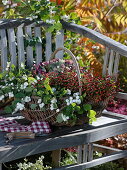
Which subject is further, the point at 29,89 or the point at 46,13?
the point at 46,13

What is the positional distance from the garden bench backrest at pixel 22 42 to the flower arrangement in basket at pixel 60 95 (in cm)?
46

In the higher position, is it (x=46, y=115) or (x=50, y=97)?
(x=50, y=97)

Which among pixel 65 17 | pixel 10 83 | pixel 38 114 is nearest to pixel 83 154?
pixel 38 114

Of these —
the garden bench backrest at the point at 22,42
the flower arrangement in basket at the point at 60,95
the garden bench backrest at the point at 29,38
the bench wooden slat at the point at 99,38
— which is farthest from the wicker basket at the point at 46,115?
the garden bench backrest at the point at 22,42

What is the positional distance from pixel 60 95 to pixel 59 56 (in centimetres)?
88

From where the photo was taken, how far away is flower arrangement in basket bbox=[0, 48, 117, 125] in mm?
2451

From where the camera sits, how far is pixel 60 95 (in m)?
2.46

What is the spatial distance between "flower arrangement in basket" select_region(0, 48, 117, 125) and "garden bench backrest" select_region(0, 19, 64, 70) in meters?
0.46

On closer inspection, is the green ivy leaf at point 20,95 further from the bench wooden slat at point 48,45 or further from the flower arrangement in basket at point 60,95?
the bench wooden slat at point 48,45

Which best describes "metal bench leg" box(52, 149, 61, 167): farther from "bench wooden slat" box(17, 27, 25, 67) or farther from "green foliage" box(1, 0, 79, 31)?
"green foliage" box(1, 0, 79, 31)

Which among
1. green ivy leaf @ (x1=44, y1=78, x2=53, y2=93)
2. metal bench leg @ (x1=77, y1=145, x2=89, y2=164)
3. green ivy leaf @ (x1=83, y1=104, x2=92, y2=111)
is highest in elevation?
green ivy leaf @ (x1=44, y1=78, x2=53, y2=93)

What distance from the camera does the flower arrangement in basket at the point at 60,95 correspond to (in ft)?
8.04

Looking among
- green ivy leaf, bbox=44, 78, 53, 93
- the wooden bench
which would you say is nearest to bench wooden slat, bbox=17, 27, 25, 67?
the wooden bench

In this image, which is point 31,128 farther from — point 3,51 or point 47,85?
point 3,51
